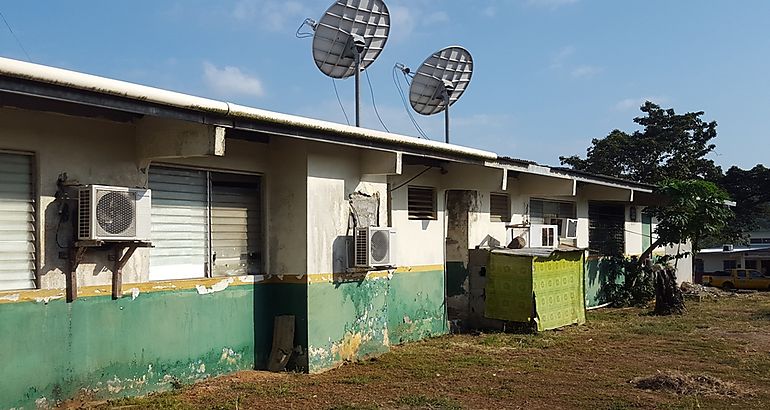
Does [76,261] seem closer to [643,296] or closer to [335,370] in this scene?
[335,370]

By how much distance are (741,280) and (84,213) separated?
2668 cm

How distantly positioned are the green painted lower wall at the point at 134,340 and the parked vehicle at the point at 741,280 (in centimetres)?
2345

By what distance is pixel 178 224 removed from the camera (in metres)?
8.14

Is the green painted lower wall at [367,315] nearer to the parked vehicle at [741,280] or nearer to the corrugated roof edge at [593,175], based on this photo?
the corrugated roof edge at [593,175]

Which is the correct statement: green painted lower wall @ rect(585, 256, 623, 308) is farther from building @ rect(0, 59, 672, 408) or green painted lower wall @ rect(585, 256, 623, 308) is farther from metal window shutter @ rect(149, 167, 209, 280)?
metal window shutter @ rect(149, 167, 209, 280)

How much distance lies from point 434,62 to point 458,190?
324cm

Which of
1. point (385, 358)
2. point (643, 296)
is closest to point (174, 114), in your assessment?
point (385, 358)

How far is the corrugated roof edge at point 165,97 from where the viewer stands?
545cm

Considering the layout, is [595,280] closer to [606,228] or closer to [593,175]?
[606,228]

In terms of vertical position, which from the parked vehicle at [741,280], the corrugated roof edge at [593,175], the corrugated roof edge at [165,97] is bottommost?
the parked vehicle at [741,280]

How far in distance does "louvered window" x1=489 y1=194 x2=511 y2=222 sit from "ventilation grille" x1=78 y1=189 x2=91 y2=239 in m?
8.77

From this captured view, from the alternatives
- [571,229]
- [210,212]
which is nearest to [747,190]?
[571,229]

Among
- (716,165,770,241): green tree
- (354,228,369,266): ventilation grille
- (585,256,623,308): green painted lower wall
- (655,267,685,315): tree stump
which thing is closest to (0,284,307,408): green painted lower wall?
(354,228,369,266): ventilation grille

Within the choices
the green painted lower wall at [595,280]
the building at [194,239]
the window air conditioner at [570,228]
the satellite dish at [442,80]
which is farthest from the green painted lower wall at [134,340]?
the green painted lower wall at [595,280]
